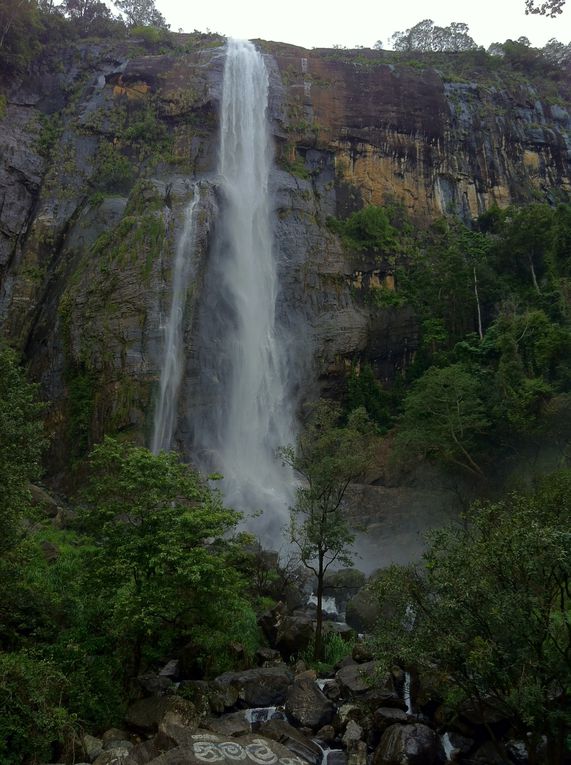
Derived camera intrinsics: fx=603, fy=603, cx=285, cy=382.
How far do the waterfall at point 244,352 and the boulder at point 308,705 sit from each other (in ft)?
40.6

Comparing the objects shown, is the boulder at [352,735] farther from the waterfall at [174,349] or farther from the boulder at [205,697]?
the waterfall at [174,349]

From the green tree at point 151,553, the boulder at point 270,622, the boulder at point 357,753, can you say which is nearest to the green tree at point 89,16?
the green tree at point 151,553

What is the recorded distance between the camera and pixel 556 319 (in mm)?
28266

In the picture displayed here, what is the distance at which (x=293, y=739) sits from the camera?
10.5 meters

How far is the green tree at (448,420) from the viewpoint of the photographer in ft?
77.2

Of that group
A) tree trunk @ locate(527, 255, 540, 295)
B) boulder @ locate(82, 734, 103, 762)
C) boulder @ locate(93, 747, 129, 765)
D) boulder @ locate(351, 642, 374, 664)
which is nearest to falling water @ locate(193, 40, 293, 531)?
boulder @ locate(351, 642, 374, 664)

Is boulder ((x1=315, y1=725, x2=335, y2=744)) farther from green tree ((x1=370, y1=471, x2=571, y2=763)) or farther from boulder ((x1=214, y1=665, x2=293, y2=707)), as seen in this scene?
green tree ((x1=370, y1=471, x2=571, y2=763))

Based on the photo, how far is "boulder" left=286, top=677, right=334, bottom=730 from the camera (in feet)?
37.5

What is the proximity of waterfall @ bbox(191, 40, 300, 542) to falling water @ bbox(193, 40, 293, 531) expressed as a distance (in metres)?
0.05

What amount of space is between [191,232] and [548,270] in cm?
1884

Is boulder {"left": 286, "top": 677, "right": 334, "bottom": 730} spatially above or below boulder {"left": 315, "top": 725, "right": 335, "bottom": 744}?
above

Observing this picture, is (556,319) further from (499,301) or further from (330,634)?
(330,634)

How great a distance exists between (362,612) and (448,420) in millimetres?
9025

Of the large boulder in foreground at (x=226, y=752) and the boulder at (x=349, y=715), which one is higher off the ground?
the boulder at (x=349, y=715)
